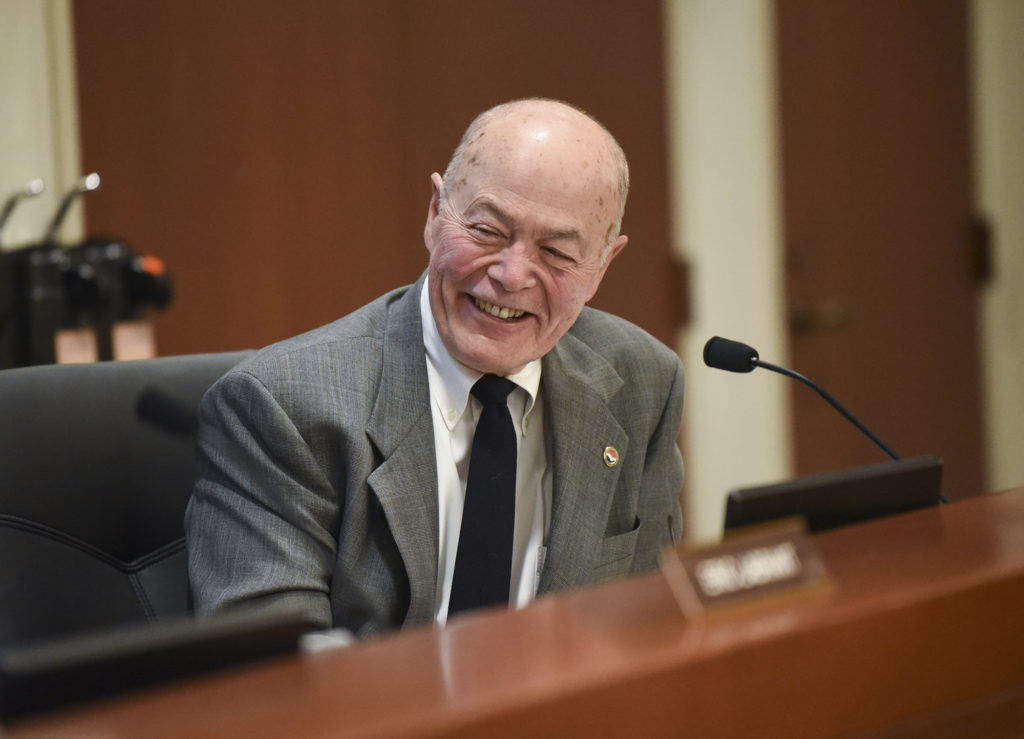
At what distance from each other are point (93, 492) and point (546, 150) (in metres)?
0.68

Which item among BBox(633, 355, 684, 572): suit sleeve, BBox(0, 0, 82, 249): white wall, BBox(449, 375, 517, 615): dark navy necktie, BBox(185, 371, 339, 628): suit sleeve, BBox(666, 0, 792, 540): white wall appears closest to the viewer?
BBox(185, 371, 339, 628): suit sleeve

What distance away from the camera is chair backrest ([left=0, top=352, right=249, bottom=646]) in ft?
4.34

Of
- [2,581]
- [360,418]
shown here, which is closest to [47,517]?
[2,581]

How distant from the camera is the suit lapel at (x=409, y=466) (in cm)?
133

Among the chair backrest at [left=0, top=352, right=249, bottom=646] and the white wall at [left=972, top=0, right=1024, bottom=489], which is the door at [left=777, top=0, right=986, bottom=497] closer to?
the white wall at [left=972, top=0, right=1024, bottom=489]

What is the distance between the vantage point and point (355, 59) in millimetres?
2850

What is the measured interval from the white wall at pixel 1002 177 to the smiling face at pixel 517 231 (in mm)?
3047

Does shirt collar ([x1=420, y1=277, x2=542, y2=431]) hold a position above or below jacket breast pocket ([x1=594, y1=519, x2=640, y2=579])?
above

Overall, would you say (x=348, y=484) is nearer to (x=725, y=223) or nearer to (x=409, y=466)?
(x=409, y=466)

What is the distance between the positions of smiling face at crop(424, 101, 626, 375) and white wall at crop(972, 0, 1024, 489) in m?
3.05

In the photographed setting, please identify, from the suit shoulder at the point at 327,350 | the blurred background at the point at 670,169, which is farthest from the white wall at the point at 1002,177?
the suit shoulder at the point at 327,350

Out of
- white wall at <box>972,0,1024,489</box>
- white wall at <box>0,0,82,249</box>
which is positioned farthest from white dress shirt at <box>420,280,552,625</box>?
white wall at <box>972,0,1024,489</box>

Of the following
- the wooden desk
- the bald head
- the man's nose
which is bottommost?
the wooden desk

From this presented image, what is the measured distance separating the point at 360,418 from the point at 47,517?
38cm
